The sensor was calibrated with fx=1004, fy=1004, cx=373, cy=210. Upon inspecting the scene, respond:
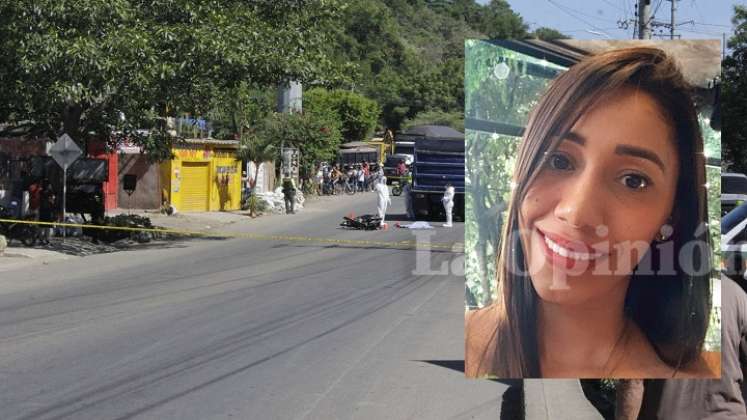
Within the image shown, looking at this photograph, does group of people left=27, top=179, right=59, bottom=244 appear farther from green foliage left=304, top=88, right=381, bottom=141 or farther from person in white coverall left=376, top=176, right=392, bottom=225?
green foliage left=304, top=88, right=381, bottom=141

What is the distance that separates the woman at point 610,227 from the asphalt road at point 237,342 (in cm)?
314

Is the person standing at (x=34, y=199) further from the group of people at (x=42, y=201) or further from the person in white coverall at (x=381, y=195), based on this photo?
the person in white coverall at (x=381, y=195)

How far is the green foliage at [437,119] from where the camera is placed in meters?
88.2

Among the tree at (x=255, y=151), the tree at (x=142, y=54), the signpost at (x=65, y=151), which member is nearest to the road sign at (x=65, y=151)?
the signpost at (x=65, y=151)

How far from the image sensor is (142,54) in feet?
71.4

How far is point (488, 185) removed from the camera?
4.97 meters

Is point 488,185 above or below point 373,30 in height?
below

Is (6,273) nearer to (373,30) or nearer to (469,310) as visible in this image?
(469,310)

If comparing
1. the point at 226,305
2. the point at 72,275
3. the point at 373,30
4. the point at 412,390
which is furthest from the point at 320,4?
the point at 373,30

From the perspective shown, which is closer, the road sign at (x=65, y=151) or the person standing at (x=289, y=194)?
the road sign at (x=65, y=151)

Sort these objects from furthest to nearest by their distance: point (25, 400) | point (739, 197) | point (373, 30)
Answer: point (373, 30), point (739, 197), point (25, 400)

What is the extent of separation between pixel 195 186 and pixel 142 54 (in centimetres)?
1865

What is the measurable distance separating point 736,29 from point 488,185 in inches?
1543

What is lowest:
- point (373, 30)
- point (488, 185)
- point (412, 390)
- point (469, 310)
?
point (412, 390)
